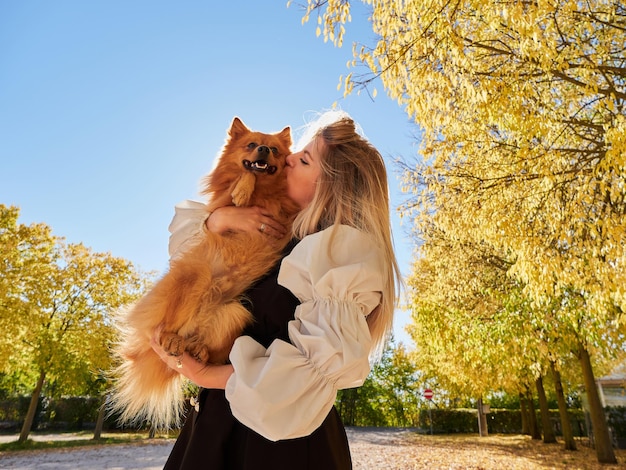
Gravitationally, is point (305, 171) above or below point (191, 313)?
above

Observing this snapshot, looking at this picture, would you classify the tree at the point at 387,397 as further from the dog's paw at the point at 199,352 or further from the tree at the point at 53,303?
the dog's paw at the point at 199,352

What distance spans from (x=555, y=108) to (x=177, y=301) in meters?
6.47


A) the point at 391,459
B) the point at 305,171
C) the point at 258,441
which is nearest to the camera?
the point at 258,441

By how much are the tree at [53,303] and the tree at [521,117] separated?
14.5 meters

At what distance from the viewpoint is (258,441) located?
1546 millimetres

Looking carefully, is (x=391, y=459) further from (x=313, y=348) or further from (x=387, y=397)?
(x=387, y=397)

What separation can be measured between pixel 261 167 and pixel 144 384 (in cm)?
143

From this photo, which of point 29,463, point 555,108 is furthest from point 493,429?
point 555,108

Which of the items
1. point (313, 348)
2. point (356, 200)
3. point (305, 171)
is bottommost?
point (313, 348)

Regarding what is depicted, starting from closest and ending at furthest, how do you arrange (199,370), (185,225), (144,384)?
(199,370), (144,384), (185,225)

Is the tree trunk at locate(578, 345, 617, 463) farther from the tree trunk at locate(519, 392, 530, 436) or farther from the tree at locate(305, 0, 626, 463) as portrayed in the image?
the tree trunk at locate(519, 392, 530, 436)

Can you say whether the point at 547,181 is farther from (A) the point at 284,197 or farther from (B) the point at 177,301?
(B) the point at 177,301

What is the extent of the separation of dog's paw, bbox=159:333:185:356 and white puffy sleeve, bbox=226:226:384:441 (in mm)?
406

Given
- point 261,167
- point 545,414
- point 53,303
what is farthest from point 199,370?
point 545,414
